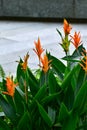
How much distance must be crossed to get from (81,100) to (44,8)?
6.72 m

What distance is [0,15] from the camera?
9.11m

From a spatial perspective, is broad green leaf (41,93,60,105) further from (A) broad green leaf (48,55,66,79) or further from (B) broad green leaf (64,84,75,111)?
(A) broad green leaf (48,55,66,79)

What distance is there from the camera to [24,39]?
727cm

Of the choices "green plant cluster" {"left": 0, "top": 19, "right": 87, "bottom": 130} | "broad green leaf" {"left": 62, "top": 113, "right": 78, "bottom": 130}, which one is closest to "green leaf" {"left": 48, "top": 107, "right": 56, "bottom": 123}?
"green plant cluster" {"left": 0, "top": 19, "right": 87, "bottom": 130}

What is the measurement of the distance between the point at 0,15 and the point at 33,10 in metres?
0.75

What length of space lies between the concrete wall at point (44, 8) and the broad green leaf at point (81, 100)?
6397mm

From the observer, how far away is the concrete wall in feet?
27.7

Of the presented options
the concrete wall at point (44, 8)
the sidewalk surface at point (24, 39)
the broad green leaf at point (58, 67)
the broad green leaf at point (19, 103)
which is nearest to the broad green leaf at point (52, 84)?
the broad green leaf at point (19, 103)

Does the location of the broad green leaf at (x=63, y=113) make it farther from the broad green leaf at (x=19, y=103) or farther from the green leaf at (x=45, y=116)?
the broad green leaf at (x=19, y=103)

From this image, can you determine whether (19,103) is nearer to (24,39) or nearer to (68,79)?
(68,79)

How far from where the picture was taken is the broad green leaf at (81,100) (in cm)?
204

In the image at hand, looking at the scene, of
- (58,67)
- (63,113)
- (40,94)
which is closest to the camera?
(63,113)

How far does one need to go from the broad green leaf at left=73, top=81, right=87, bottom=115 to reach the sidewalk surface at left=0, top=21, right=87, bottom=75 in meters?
3.43

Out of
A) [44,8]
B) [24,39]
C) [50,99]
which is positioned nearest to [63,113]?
[50,99]
